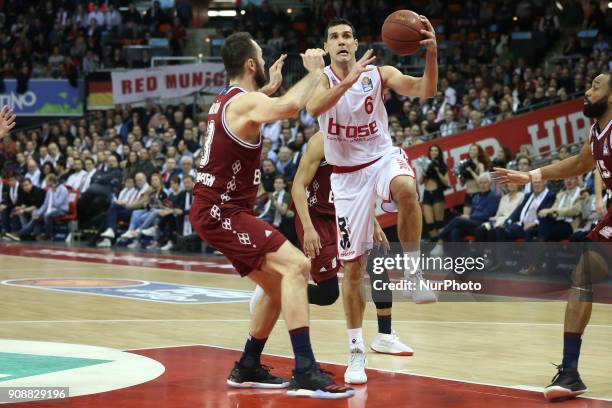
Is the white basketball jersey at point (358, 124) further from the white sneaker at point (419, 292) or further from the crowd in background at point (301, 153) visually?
the crowd in background at point (301, 153)

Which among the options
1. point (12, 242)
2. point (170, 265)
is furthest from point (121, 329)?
point (12, 242)

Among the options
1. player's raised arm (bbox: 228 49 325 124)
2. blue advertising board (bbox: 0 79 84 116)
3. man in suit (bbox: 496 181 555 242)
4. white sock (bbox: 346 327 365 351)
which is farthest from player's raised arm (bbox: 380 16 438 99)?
blue advertising board (bbox: 0 79 84 116)

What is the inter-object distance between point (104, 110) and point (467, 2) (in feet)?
31.8

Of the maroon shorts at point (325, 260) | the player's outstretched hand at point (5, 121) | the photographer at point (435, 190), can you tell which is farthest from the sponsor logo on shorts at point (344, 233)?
the photographer at point (435, 190)

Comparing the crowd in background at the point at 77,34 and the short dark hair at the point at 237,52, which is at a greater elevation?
the crowd in background at the point at 77,34

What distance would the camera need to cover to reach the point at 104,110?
2658 centimetres

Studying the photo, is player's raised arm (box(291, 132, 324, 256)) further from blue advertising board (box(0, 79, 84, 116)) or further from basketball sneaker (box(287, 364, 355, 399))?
blue advertising board (box(0, 79, 84, 116))

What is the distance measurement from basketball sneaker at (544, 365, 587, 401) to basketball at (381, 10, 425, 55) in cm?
229

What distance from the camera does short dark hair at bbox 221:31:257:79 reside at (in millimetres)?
6203

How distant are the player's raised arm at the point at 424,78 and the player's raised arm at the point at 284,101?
0.93m

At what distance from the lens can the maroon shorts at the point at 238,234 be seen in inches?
236

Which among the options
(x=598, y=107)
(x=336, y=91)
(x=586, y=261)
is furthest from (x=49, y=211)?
(x=586, y=261)

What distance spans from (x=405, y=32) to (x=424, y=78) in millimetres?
340

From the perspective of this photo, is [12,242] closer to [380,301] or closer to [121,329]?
[121,329]
